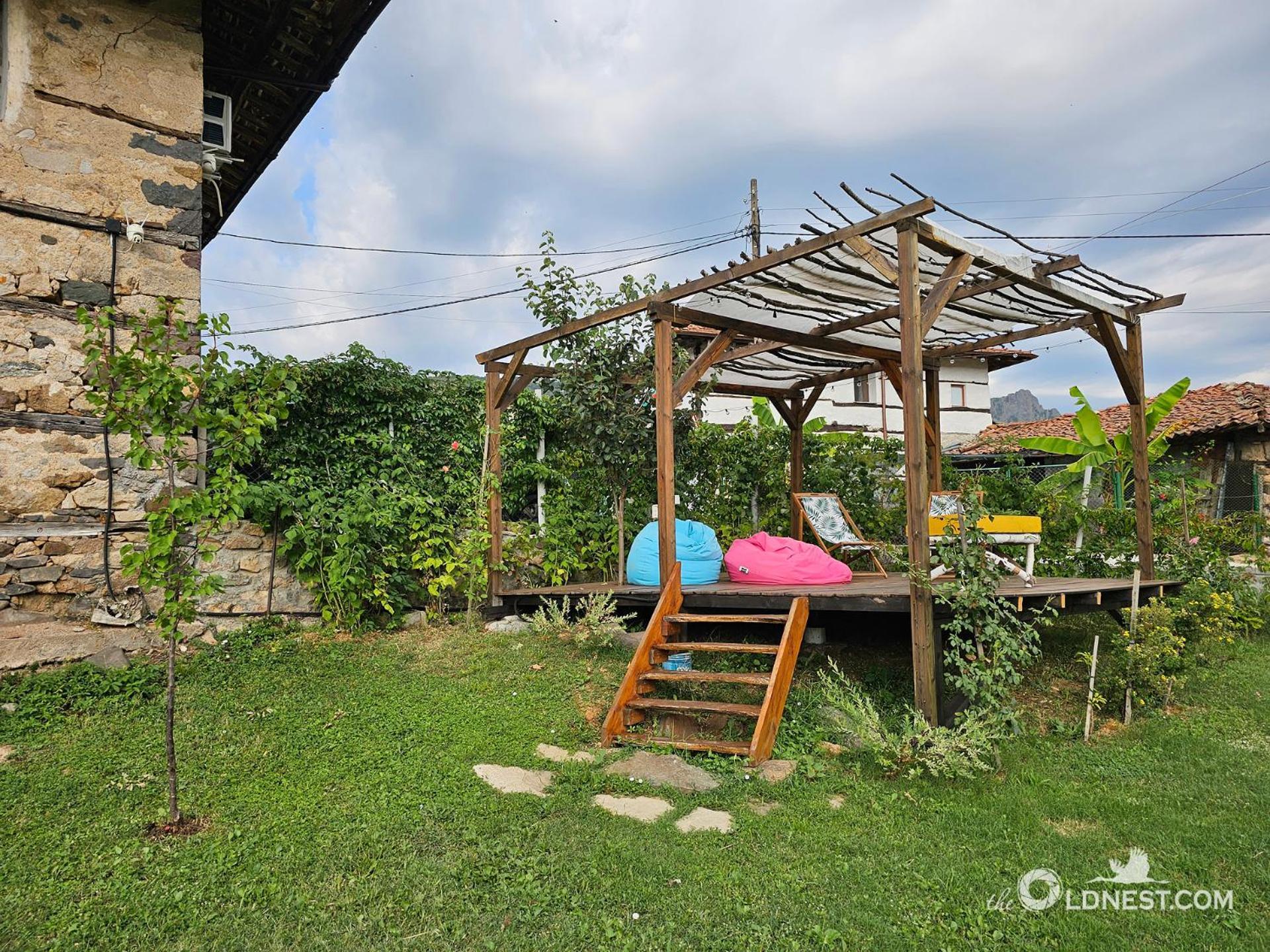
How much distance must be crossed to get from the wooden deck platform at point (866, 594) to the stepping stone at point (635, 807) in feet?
6.31

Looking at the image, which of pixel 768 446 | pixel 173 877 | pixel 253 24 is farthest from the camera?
pixel 768 446

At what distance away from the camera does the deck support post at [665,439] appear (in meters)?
5.71


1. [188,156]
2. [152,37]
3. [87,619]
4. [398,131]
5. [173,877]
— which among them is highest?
[398,131]

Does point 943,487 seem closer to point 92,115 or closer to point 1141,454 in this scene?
point 1141,454

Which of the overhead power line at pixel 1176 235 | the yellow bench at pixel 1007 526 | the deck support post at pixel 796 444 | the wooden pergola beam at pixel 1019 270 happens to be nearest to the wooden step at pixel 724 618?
the yellow bench at pixel 1007 526

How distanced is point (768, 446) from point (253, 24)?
6357 mm

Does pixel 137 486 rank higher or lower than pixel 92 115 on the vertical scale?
lower


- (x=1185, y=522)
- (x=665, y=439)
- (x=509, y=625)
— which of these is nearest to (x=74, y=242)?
(x=665, y=439)

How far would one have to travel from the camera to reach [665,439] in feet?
18.7

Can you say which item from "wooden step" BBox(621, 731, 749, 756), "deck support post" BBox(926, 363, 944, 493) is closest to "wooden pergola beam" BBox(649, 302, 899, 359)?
"deck support post" BBox(926, 363, 944, 493)

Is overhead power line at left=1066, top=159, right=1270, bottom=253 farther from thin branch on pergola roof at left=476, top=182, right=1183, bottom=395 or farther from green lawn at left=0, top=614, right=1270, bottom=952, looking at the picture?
green lawn at left=0, top=614, right=1270, bottom=952

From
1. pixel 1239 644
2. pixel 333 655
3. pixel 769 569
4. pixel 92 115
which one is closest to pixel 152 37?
pixel 92 115

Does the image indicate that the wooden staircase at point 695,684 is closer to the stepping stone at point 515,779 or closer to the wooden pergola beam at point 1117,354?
the stepping stone at point 515,779

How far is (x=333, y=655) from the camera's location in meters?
5.92
